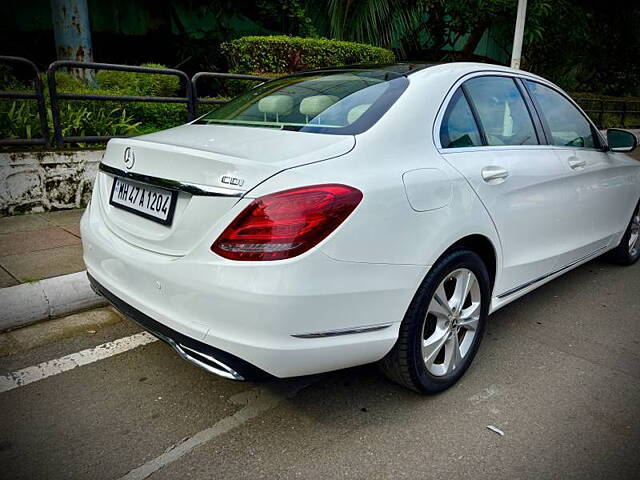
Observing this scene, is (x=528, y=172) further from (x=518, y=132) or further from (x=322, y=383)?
(x=322, y=383)

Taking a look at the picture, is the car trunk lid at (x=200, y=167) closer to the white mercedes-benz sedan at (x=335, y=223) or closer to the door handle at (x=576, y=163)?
the white mercedes-benz sedan at (x=335, y=223)

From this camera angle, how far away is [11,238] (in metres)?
4.33

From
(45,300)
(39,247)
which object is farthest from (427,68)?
(39,247)

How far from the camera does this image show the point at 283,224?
1.87 metres

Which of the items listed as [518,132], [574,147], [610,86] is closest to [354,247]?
[518,132]

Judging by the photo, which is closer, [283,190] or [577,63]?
[283,190]

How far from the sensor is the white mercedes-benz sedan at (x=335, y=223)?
1.89 m

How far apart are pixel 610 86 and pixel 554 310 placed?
16.4m

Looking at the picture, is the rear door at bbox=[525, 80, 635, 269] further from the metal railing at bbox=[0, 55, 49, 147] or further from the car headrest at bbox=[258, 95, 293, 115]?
the metal railing at bbox=[0, 55, 49, 147]

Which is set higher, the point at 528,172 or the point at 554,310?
the point at 528,172

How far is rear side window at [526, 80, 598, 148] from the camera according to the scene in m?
3.32

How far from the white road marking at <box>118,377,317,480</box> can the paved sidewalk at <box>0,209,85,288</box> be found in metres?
1.87

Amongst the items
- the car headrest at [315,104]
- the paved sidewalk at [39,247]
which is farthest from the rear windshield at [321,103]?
the paved sidewalk at [39,247]

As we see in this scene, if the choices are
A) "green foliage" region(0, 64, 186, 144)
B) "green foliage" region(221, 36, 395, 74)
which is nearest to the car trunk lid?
"green foliage" region(0, 64, 186, 144)
